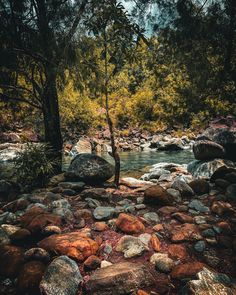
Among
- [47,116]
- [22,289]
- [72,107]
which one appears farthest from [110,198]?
[72,107]

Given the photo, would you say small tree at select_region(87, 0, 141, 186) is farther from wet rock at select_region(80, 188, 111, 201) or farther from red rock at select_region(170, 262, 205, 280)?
red rock at select_region(170, 262, 205, 280)

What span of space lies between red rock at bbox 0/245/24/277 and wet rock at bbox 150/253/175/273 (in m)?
1.43

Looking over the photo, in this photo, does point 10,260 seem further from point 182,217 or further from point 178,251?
point 182,217

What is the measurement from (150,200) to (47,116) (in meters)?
3.83

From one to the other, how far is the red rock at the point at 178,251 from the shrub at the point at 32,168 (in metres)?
3.53

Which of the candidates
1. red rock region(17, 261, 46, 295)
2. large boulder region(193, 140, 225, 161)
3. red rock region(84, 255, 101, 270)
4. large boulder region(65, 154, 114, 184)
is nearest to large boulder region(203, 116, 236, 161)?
large boulder region(193, 140, 225, 161)

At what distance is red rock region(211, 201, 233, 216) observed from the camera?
3.99m

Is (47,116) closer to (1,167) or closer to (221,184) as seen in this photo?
(1,167)

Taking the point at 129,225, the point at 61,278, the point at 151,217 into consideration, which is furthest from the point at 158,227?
the point at 61,278

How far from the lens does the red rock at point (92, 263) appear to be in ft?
8.66

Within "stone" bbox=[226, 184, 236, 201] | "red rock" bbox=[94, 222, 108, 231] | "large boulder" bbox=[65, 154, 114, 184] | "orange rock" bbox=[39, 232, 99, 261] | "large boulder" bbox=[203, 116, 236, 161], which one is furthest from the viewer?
"large boulder" bbox=[203, 116, 236, 161]

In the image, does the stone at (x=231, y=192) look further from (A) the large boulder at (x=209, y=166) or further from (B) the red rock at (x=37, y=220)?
(B) the red rock at (x=37, y=220)

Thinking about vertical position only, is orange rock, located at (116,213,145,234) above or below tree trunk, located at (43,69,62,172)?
below

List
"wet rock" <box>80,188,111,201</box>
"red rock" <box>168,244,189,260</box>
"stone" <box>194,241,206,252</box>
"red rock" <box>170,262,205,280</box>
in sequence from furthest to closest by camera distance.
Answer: "wet rock" <box>80,188,111,201</box>, "stone" <box>194,241,206,252</box>, "red rock" <box>168,244,189,260</box>, "red rock" <box>170,262,205,280</box>
